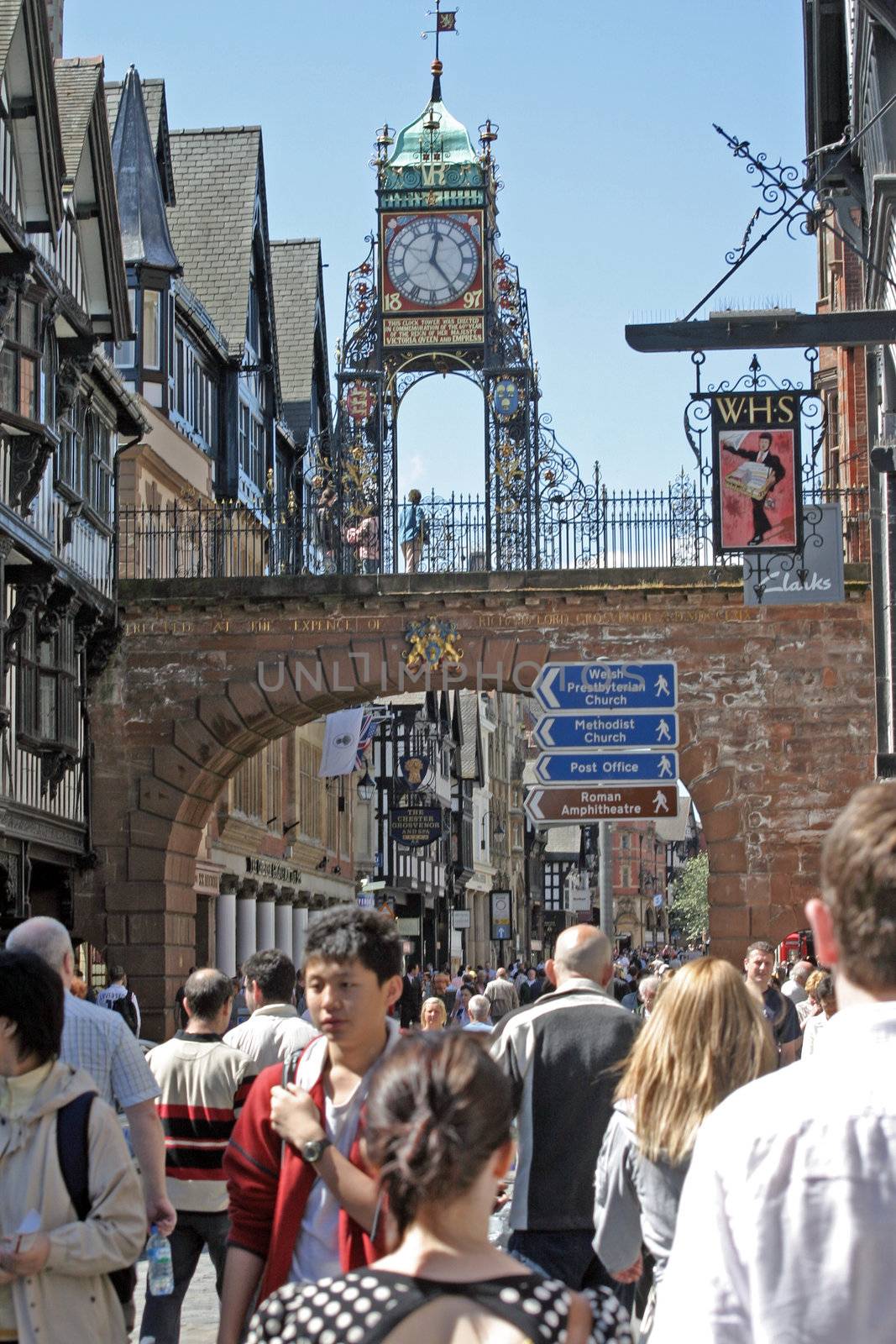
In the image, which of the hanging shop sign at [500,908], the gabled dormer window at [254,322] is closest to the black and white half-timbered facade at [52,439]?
the gabled dormer window at [254,322]

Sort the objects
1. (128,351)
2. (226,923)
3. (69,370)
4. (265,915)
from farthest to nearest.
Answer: (265,915) → (226,923) → (128,351) → (69,370)

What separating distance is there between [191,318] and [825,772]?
41.1 ft

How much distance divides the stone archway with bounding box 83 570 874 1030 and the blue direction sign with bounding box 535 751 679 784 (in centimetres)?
1008

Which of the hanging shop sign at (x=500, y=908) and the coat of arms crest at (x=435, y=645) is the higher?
the coat of arms crest at (x=435, y=645)

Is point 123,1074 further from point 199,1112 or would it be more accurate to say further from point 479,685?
point 479,685

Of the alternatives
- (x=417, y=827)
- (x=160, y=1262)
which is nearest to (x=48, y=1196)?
(x=160, y=1262)

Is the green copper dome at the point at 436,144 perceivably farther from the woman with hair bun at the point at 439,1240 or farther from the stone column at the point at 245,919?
the woman with hair bun at the point at 439,1240

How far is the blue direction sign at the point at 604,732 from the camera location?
15.8 meters

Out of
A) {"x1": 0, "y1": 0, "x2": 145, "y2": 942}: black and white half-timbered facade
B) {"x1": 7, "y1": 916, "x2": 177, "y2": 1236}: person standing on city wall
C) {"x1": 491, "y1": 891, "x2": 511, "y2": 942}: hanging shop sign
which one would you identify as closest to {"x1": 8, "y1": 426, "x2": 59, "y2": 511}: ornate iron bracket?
{"x1": 0, "y1": 0, "x2": 145, "y2": 942}: black and white half-timbered facade

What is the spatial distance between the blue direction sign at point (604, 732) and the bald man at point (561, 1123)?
9226mm

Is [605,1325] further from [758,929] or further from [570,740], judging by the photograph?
[758,929]

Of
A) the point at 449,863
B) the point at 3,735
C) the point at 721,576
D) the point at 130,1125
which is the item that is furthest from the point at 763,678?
the point at 449,863

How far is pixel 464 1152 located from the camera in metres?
3.01

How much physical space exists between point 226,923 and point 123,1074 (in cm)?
2903
